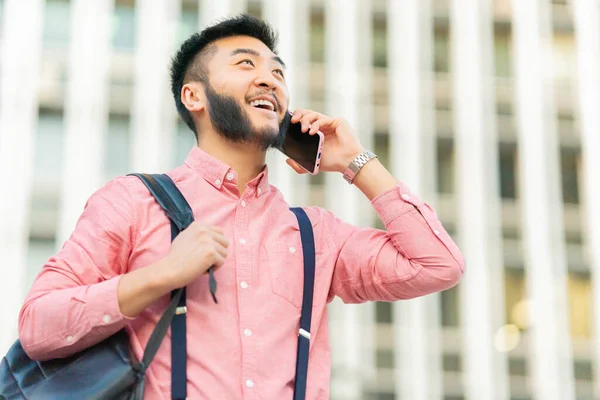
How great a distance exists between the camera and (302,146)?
11.7 ft

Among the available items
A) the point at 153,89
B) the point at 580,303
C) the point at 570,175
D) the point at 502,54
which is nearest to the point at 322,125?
the point at 153,89

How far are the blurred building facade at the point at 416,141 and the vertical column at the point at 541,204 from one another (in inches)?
1.6

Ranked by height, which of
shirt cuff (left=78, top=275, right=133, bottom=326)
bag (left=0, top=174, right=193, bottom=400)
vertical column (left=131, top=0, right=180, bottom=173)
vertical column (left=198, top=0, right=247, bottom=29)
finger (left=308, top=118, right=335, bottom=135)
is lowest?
bag (left=0, top=174, right=193, bottom=400)

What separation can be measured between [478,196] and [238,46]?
2491 centimetres

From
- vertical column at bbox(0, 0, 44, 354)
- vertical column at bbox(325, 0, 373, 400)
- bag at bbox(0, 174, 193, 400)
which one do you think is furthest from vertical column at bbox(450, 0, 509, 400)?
bag at bbox(0, 174, 193, 400)

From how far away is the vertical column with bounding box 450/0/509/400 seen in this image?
26.5 meters

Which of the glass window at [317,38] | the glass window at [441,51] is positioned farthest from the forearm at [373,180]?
the glass window at [441,51]

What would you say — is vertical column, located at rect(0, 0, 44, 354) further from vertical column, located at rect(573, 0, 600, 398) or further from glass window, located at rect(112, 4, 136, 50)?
vertical column, located at rect(573, 0, 600, 398)

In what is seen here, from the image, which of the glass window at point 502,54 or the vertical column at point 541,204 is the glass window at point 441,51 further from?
the vertical column at point 541,204

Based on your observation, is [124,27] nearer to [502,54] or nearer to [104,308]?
[502,54]

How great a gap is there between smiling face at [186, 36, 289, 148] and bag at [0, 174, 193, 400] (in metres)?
0.71

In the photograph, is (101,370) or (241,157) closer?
(101,370)

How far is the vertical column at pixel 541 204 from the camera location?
26766 mm

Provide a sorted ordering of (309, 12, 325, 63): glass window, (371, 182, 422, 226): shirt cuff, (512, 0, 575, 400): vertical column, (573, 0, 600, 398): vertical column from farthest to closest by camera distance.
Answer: (309, 12, 325, 63): glass window, (573, 0, 600, 398): vertical column, (512, 0, 575, 400): vertical column, (371, 182, 422, 226): shirt cuff
